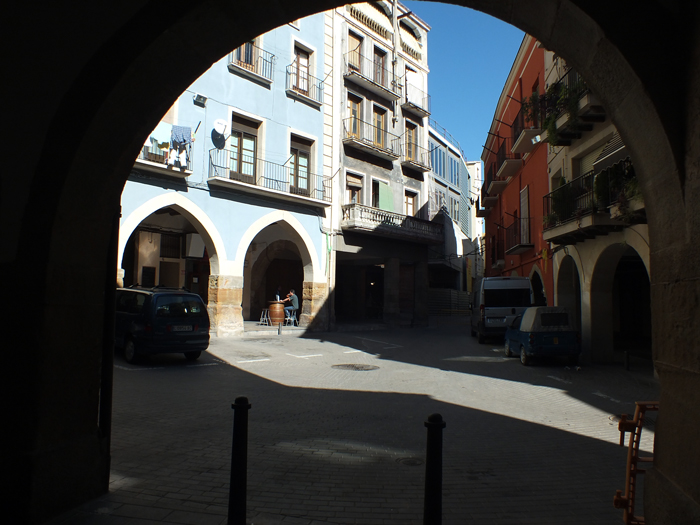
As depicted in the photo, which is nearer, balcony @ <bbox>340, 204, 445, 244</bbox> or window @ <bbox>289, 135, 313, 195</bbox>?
window @ <bbox>289, 135, 313, 195</bbox>

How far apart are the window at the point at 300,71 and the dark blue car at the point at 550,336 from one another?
1374 cm

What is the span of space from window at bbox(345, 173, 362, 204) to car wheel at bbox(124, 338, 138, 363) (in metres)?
13.9

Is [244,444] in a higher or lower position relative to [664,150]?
lower

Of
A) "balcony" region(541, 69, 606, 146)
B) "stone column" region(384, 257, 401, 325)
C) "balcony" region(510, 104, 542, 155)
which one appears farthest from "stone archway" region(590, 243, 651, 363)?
"stone column" region(384, 257, 401, 325)

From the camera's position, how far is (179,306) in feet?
39.7

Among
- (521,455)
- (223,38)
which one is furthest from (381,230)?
(223,38)

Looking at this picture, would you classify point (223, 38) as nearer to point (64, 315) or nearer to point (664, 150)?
point (64, 315)


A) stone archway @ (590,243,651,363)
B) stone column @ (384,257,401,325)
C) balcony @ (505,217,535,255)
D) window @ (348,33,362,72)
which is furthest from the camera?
stone column @ (384,257,401,325)

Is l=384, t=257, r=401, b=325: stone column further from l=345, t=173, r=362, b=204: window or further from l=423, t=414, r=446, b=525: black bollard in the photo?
l=423, t=414, r=446, b=525: black bollard

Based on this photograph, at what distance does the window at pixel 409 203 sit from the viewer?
90.8ft

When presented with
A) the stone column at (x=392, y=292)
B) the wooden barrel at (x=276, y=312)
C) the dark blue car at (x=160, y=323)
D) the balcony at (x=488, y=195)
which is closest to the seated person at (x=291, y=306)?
the wooden barrel at (x=276, y=312)

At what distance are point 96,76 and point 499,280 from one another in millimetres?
15964

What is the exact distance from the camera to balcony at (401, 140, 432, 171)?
88.6 ft

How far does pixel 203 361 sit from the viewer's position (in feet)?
41.4
